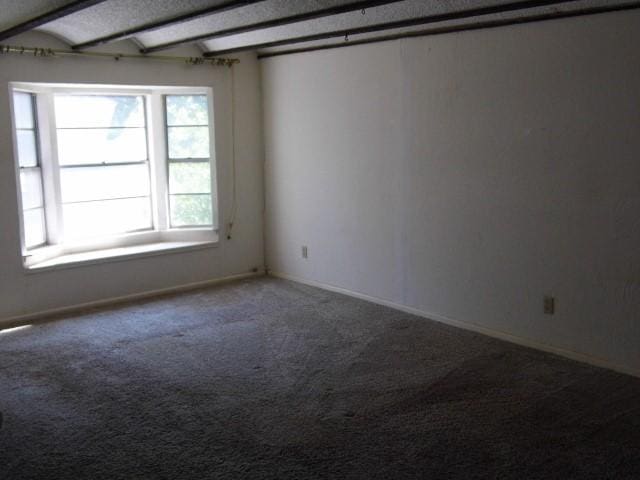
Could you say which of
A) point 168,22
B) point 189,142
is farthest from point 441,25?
point 189,142

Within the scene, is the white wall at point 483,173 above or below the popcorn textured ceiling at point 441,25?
below

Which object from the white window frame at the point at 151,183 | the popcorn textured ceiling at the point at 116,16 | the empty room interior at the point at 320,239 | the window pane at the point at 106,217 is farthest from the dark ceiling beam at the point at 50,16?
the window pane at the point at 106,217

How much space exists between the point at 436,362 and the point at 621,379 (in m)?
1.08

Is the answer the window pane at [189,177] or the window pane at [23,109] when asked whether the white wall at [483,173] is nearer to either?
the window pane at [189,177]

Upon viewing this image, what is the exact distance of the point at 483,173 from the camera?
4.70 m

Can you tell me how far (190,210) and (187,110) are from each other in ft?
3.08

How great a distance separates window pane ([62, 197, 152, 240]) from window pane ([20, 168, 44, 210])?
253 millimetres

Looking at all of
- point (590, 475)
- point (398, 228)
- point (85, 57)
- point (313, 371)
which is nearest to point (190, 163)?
point (85, 57)

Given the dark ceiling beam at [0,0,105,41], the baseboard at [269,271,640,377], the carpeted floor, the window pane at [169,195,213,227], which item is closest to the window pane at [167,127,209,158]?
the window pane at [169,195,213,227]

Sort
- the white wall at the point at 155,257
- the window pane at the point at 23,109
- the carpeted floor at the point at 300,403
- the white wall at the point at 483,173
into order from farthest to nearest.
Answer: the window pane at the point at 23,109 → the white wall at the point at 155,257 → the white wall at the point at 483,173 → the carpeted floor at the point at 300,403

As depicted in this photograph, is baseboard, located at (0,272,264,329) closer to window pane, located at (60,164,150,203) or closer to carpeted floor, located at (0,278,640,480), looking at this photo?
carpeted floor, located at (0,278,640,480)

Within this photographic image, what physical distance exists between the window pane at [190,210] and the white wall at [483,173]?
32.4 inches

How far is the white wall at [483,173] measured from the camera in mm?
4020

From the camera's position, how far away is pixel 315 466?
3051 mm
